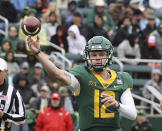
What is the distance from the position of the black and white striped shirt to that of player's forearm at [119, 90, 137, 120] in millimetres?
1473

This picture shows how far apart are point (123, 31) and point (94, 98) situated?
800 cm

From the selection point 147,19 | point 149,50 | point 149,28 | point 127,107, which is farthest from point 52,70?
point 147,19

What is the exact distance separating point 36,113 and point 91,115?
526cm

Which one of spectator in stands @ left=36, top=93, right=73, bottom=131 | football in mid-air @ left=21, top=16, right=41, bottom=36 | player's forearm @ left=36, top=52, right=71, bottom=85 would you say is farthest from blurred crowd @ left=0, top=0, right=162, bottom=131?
football in mid-air @ left=21, top=16, right=41, bottom=36

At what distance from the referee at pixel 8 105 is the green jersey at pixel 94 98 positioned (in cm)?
115

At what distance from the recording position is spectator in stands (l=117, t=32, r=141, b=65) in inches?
519

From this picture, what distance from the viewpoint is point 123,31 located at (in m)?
13.7

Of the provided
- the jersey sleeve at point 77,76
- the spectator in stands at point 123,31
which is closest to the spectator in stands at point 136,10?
the spectator in stands at point 123,31

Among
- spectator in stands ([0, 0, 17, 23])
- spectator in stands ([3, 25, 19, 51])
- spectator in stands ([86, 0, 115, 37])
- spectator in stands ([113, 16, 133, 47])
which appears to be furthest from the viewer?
spectator in stands ([86, 0, 115, 37])

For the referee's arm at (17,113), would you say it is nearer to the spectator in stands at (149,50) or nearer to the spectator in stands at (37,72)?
the spectator in stands at (37,72)


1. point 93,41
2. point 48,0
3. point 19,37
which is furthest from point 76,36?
point 93,41

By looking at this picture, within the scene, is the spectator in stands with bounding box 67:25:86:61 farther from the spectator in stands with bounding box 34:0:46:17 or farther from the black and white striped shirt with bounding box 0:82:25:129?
the black and white striped shirt with bounding box 0:82:25:129

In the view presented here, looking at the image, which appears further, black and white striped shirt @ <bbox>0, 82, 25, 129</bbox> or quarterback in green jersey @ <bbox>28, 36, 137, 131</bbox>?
black and white striped shirt @ <bbox>0, 82, 25, 129</bbox>

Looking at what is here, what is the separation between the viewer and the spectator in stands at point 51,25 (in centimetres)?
1348
